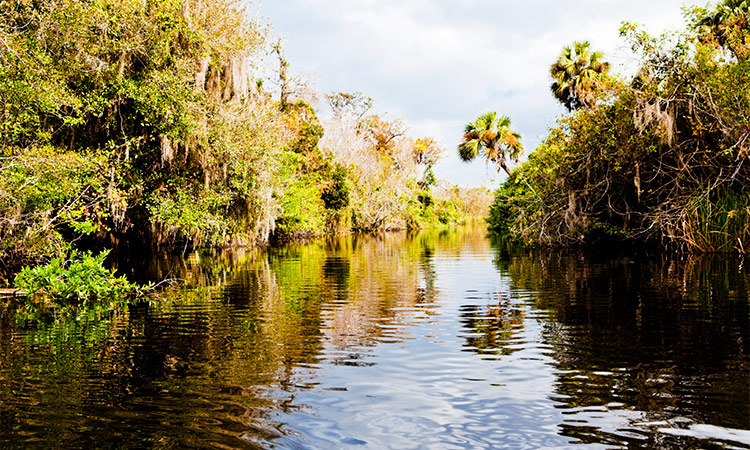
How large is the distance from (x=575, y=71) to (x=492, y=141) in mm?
10406

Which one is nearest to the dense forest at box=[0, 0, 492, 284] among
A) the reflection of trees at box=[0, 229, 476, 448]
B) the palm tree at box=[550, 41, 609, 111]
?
the reflection of trees at box=[0, 229, 476, 448]

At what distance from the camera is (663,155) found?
20672mm

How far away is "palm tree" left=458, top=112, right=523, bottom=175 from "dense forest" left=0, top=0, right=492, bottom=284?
2224 cm

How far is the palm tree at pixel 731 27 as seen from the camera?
18.9 metres

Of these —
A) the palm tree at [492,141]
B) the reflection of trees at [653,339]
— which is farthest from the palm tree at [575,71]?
the reflection of trees at [653,339]

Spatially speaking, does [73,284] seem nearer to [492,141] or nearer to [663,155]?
[663,155]

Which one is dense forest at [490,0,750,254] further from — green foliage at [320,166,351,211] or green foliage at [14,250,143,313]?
green foliage at [320,166,351,211]

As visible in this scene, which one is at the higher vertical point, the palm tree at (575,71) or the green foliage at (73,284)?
the palm tree at (575,71)

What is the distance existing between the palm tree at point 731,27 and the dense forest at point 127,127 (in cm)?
1579

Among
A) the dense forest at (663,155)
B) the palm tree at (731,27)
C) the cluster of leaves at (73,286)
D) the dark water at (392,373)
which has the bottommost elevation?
the dark water at (392,373)

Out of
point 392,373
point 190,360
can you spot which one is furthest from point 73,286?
Result: point 392,373

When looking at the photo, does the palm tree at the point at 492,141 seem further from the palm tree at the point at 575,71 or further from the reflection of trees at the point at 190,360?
the reflection of trees at the point at 190,360

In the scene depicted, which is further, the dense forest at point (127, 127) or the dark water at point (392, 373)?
the dense forest at point (127, 127)

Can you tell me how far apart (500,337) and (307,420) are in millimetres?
3854
